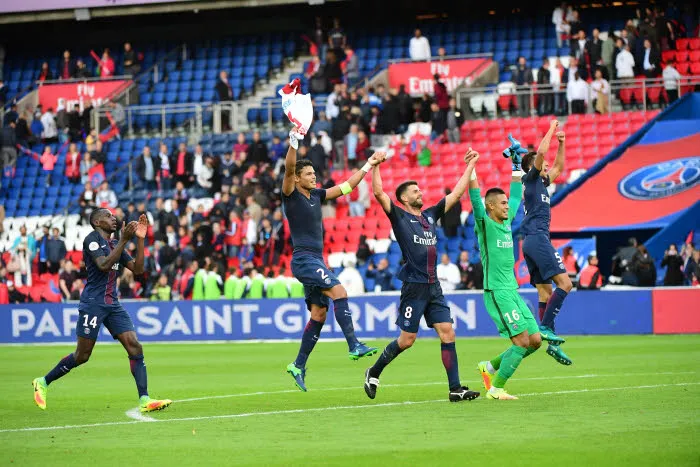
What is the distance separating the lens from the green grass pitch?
9.70 metres

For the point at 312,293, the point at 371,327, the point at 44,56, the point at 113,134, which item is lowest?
the point at 371,327

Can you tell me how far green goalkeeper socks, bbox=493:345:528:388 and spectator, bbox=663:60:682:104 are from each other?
2196cm

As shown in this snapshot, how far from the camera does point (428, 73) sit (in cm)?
3844

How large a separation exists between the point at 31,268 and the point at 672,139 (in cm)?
1724

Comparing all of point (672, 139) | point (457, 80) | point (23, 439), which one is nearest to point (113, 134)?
point (457, 80)

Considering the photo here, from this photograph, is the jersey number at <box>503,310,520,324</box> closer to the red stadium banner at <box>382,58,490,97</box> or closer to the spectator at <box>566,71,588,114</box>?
the spectator at <box>566,71,588,114</box>

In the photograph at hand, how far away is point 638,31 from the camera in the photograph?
1377 inches

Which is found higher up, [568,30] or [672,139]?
[568,30]

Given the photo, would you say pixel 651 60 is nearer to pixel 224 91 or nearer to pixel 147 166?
pixel 224 91

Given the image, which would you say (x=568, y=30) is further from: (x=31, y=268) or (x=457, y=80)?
(x=31, y=268)

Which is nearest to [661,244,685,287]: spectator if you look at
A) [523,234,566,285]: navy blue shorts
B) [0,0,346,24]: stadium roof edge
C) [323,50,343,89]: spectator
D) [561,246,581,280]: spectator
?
[561,246,581,280]: spectator

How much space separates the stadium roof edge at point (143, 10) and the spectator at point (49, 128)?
3.84m

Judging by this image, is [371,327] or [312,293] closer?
[312,293]

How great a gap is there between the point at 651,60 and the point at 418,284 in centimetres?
2262
